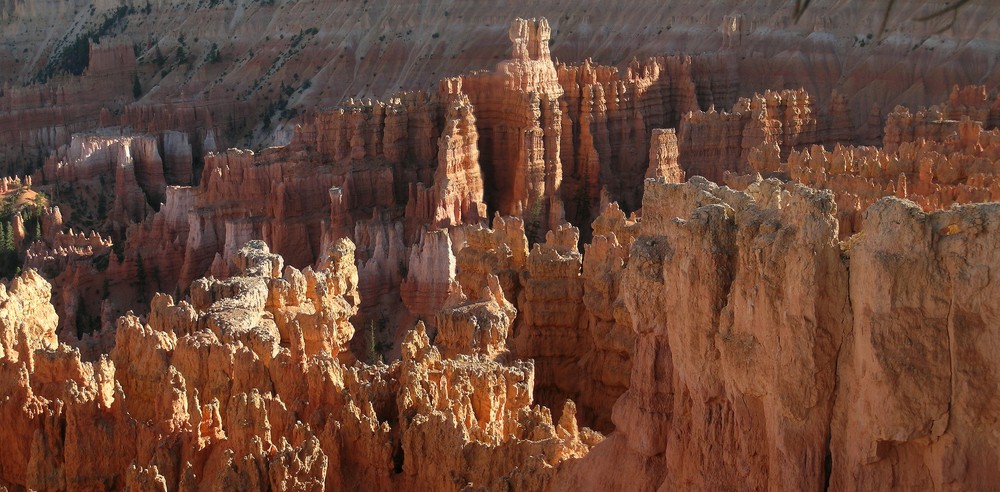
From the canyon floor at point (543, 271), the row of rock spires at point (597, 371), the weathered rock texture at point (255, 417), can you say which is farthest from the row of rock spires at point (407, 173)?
the weathered rock texture at point (255, 417)

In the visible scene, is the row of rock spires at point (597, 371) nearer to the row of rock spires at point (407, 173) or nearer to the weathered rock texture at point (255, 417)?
the weathered rock texture at point (255, 417)

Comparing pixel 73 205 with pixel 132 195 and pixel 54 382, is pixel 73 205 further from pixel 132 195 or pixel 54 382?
pixel 54 382

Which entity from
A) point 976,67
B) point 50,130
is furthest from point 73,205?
point 976,67

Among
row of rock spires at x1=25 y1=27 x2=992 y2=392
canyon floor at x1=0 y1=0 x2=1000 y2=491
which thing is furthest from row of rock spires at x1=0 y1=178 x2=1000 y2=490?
row of rock spires at x1=25 y1=27 x2=992 y2=392

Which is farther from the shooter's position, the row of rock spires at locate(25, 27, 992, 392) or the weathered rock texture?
the row of rock spires at locate(25, 27, 992, 392)

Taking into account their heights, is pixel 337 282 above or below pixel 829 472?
above

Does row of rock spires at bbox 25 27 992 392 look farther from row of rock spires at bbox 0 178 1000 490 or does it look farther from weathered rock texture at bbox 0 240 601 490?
weathered rock texture at bbox 0 240 601 490
